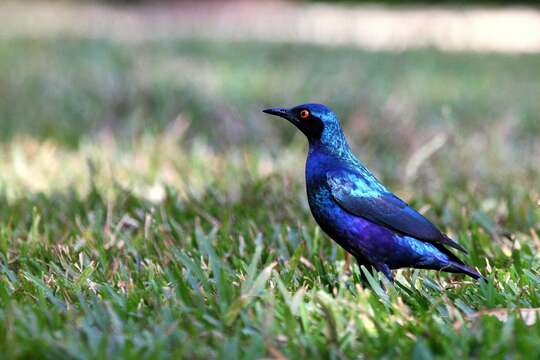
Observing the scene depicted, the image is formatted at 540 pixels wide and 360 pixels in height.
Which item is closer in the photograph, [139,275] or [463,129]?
[139,275]

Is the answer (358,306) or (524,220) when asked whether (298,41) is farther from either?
(358,306)

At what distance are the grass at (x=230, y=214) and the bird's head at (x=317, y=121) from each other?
39 cm

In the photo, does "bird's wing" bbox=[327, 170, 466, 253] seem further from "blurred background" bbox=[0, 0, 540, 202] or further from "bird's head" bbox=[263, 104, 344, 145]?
"blurred background" bbox=[0, 0, 540, 202]

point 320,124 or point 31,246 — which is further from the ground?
point 320,124

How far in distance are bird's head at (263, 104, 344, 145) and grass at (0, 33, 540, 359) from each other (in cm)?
39

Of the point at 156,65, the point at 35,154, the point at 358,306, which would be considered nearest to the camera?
the point at 358,306

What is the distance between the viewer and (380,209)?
2744 mm

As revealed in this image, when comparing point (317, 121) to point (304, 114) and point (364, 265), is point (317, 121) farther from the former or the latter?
point (364, 265)

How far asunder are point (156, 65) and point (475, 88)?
2.61 m

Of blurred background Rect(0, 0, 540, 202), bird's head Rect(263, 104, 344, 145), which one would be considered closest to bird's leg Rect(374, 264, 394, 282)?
bird's head Rect(263, 104, 344, 145)

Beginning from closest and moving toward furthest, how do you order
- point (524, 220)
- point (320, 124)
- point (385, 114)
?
point (320, 124) → point (524, 220) → point (385, 114)

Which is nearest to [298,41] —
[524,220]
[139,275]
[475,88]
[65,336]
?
[475,88]

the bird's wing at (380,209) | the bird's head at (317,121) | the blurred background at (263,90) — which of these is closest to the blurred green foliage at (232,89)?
the blurred background at (263,90)

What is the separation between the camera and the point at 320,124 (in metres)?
2.93
